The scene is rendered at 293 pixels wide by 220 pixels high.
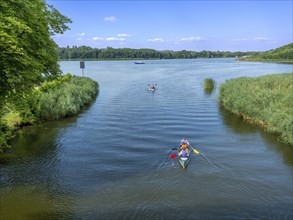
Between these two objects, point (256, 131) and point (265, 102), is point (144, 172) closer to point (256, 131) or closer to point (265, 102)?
point (256, 131)

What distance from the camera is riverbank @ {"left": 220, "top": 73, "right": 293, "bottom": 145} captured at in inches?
1160

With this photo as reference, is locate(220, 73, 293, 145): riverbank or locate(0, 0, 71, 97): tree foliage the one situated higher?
locate(0, 0, 71, 97): tree foliage

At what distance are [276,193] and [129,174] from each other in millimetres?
10404

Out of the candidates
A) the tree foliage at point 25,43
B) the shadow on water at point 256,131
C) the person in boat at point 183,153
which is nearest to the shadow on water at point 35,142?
the tree foliage at point 25,43

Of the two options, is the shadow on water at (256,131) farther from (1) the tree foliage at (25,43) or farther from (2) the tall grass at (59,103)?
(2) the tall grass at (59,103)

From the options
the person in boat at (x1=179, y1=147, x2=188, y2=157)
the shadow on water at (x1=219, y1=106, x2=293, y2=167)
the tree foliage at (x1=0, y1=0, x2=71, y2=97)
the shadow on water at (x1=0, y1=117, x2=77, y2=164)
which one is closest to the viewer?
the tree foliage at (x1=0, y1=0, x2=71, y2=97)

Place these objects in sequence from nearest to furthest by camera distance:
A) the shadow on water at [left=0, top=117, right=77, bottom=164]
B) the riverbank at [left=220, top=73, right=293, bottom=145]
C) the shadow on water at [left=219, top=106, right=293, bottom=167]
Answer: the shadow on water at [left=0, top=117, right=77, bottom=164]
the shadow on water at [left=219, top=106, right=293, bottom=167]
the riverbank at [left=220, top=73, right=293, bottom=145]

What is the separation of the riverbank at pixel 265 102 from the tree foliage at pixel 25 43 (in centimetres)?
2239

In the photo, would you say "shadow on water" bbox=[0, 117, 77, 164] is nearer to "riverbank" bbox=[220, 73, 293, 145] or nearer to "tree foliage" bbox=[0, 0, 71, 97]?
"tree foliage" bbox=[0, 0, 71, 97]

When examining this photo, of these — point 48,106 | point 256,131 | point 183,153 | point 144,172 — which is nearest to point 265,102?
point 256,131

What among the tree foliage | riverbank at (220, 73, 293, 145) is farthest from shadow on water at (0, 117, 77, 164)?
riverbank at (220, 73, 293, 145)

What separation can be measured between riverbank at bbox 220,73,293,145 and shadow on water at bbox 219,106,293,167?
57 cm

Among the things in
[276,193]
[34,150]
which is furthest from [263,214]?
[34,150]

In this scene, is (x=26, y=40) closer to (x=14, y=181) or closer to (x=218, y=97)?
(x=14, y=181)
